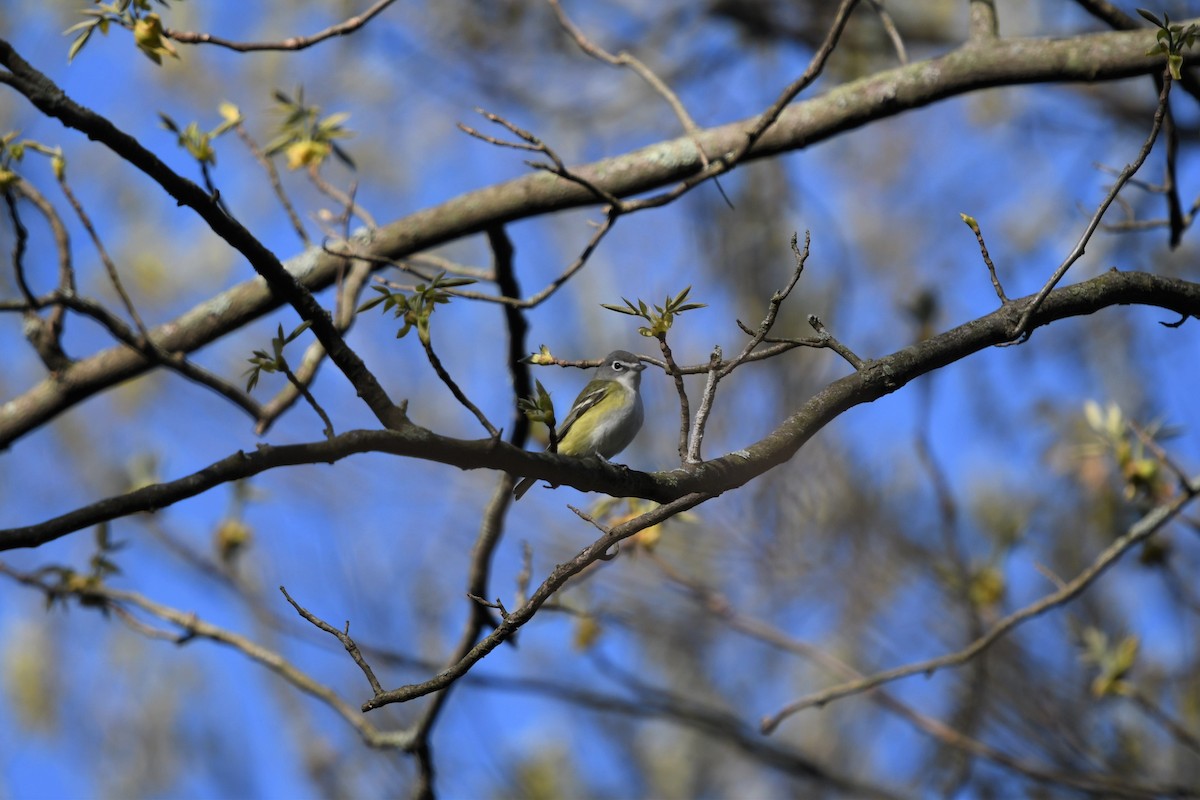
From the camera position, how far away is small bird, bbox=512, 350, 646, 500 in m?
4.71

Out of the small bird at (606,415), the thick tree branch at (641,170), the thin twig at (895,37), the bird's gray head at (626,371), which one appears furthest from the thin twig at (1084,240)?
the bird's gray head at (626,371)

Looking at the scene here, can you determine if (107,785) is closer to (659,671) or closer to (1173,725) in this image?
(659,671)

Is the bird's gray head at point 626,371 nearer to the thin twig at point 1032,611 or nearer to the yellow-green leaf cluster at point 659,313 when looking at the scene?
the thin twig at point 1032,611

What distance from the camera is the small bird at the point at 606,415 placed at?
4.71 metres


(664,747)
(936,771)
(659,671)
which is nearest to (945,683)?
(936,771)

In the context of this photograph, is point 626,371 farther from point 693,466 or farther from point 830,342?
point 693,466

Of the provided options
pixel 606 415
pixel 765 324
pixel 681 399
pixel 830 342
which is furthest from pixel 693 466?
pixel 606 415

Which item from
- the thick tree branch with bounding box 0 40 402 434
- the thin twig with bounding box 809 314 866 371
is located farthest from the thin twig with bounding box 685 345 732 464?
the thick tree branch with bounding box 0 40 402 434

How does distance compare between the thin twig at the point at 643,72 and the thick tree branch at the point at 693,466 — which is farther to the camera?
the thin twig at the point at 643,72

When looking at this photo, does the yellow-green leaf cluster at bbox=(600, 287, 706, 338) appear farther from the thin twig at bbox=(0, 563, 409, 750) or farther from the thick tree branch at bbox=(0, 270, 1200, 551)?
the thin twig at bbox=(0, 563, 409, 750)

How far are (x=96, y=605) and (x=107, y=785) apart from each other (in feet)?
15.9

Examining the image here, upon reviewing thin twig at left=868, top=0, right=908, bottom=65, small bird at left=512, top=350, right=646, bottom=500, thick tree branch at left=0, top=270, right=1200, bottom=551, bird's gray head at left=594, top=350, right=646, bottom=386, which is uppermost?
thin twig at left=868, top=0, right=908, bottom=65

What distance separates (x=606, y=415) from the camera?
4832mm

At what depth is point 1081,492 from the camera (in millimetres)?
6715
